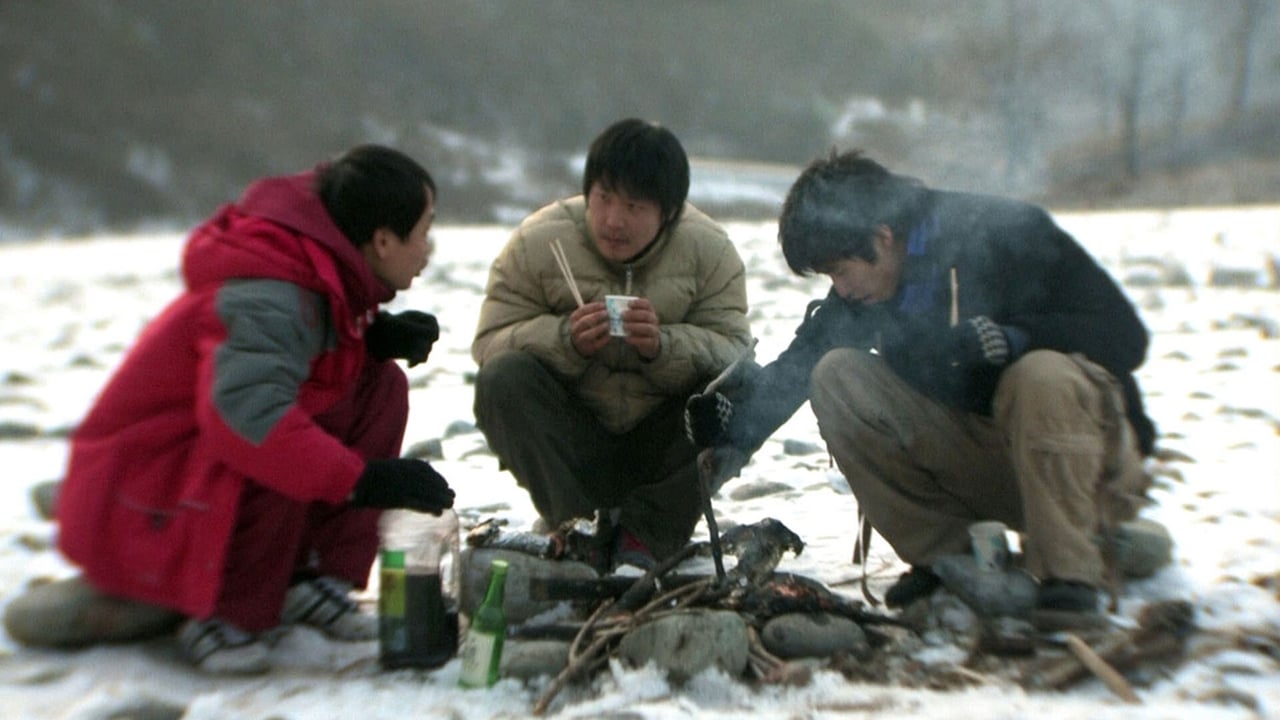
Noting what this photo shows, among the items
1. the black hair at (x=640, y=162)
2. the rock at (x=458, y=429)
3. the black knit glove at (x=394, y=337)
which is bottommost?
the rock at (x=458, y=429)

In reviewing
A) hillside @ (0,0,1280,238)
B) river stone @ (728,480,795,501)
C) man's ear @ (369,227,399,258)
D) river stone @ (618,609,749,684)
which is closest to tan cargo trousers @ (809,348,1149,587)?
river stone @ (618,609,749,684)

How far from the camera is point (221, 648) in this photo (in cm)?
261

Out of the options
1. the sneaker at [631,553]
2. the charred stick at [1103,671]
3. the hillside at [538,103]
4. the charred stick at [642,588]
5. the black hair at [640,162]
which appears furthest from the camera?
the hillside at [538,103]

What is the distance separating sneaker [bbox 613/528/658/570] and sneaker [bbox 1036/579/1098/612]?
3.20 ft

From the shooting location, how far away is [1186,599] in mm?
2918

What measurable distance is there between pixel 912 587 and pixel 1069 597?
37 centimetres

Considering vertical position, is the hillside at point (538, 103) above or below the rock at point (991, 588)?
above

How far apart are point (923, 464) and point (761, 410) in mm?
426

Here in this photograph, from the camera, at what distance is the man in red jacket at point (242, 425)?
2496 mm

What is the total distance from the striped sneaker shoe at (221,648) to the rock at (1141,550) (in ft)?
6.30

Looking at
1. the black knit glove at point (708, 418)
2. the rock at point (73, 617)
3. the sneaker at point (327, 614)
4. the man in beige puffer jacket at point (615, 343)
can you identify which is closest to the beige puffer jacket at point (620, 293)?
the man in beige puffer jacket at point (615, 343)

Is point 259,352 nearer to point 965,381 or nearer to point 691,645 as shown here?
point 691,645

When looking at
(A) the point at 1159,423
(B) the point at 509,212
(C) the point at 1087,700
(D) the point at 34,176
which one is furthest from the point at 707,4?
(C) the point at 1087,700

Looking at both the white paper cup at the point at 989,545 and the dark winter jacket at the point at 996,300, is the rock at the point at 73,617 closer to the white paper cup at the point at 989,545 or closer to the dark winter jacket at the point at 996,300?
the dark winter jacket at the point at 996,300
